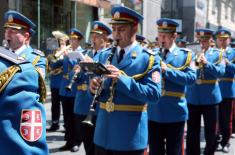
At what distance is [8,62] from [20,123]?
28cm

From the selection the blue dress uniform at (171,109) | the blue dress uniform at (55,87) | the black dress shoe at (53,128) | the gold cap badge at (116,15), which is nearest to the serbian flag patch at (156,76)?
the gold cap badge at (116,15)

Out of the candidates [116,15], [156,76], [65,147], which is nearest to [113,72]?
[156,76]

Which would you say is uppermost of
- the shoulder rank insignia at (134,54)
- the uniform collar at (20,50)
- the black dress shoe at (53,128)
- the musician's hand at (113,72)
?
the uniform collar at (20,50)

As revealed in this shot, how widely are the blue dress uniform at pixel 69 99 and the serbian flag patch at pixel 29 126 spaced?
17.0ft

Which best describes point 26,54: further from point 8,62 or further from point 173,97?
point 8,62

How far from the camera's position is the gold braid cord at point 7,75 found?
66.4 inches

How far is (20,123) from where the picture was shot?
1.69 m

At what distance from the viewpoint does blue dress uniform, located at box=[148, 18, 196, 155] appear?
4641 mm

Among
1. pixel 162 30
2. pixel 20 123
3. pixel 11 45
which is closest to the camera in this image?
pixel 20 123

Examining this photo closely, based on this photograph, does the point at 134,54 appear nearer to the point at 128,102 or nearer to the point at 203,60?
the point at 128,102

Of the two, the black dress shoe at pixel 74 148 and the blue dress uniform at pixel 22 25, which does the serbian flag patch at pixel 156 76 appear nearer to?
the blue dress uniform at pixel 22 25

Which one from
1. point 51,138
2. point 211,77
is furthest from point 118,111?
point 51,138

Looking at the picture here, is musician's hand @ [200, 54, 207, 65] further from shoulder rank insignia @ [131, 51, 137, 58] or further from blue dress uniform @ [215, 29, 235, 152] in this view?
shoulder rank insignia @ [131, 51, 137, 58]

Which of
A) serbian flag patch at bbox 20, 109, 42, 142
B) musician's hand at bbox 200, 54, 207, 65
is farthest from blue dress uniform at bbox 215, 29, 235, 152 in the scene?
serbian flag patch at bbox 20, 109, 42, 142
